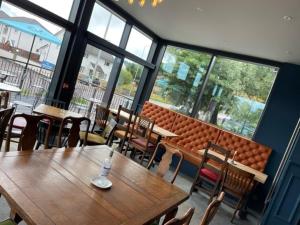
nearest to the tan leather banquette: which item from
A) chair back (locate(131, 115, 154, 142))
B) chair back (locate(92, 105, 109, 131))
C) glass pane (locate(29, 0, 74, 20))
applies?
chair back (locate(131, 115, 154, 142))

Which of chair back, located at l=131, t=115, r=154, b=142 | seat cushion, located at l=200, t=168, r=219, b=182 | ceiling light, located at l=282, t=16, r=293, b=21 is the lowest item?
seat cushion, located at l=200, t=168, r=219, b=182

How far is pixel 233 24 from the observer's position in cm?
410

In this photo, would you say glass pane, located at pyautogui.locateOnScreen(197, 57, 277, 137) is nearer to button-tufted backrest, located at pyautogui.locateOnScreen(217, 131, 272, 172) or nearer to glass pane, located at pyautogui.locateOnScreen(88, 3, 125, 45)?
button-tufted backrest, located at pyautogui.locateOnScreen(217, 131, 272, 172)

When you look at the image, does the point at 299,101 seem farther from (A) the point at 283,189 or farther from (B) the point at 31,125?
(B) the point at 31,125

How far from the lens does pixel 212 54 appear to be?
6078 millimetres

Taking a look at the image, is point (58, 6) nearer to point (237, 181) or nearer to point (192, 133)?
point (192, 133)

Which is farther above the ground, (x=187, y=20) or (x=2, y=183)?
(x=187, y=20)

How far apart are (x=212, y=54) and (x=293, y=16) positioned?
9.58 ft

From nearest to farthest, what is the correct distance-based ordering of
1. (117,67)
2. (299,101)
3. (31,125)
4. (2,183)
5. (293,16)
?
(2,183), (31,125), (293,16), (299,101), (117,67)

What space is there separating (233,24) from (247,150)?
8.08ft

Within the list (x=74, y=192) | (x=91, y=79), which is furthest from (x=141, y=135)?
(x=74, y=192)

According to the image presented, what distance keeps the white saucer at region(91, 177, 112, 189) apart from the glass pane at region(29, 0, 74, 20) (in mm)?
3213

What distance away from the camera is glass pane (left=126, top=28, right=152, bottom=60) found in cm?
602

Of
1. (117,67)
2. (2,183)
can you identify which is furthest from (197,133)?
(2,183)
